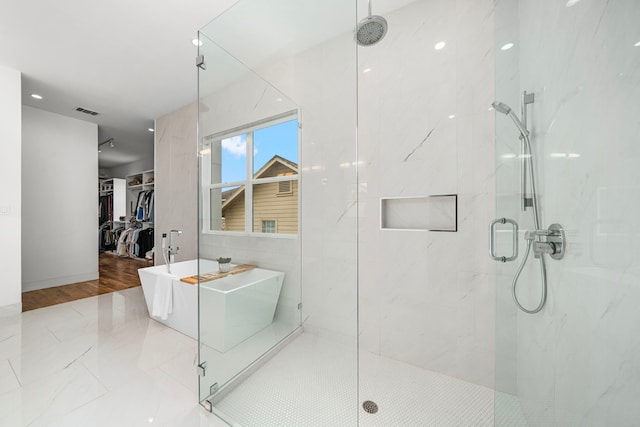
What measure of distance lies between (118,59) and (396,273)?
3.55 meters

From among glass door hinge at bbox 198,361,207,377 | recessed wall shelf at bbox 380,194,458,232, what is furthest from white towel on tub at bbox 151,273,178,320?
recessed wall shelf at bbox 380,194,458,232

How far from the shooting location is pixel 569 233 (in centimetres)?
91

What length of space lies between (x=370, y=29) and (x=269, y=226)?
4.27 feet

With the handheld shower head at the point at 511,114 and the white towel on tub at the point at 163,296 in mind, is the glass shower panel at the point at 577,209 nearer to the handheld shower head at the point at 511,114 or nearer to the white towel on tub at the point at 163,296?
the handheld shower head at the point at 511,114

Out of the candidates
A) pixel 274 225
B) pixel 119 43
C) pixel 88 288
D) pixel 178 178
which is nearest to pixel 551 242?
pixel 274 225

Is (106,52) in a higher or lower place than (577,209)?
higher

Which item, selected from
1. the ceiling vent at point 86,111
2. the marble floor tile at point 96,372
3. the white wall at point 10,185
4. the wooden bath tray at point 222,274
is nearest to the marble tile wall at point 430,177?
the wooden bath tray at point 222,274

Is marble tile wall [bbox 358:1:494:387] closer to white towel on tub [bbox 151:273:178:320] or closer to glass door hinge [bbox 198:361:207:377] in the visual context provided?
glass door hinge [bbox 198:361:207:377]

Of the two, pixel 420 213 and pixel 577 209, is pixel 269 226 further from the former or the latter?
pixel 577 209

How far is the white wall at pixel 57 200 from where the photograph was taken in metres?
3.65

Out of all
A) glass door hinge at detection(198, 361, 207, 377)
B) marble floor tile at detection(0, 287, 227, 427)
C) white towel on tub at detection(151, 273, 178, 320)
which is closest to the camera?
marble floor tile at detection(0, 287, 227, 427)

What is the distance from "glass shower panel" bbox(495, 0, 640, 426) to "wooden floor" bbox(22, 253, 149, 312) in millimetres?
4819

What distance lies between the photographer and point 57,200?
3.89 meters

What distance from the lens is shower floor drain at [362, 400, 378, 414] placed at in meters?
1.38
